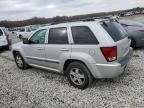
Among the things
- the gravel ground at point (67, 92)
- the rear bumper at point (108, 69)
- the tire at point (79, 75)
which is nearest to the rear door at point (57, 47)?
the tire at point (79, 75)

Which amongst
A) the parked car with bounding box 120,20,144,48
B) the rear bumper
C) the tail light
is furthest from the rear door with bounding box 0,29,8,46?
the tail light

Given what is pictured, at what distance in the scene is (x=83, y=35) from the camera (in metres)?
4.28

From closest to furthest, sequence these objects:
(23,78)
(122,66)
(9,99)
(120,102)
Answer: (120,102)
(122,66)
(9,99)
(23,78)

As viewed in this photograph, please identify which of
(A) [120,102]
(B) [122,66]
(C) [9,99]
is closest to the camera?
(A) [120,102]

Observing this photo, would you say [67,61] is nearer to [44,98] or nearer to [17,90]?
[44,98]

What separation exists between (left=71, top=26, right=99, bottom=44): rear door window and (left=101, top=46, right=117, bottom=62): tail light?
27 cm

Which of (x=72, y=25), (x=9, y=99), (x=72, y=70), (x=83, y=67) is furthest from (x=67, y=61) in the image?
(x=9, y=99)

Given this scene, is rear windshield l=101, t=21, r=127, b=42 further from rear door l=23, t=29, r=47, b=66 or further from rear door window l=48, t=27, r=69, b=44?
rear door l=23, t=29, r=47, b=66

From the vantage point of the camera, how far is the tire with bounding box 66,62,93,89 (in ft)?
14.1

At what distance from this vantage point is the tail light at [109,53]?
388 centimetres

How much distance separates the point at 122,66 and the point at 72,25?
5.32 feet

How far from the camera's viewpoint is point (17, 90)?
489 centimetres

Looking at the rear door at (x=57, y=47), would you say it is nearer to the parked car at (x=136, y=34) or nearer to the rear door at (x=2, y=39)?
the parked car at (x=136, y=34)

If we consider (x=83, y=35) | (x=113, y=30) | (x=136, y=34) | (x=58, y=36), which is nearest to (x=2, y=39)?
(x=58, y=36)
